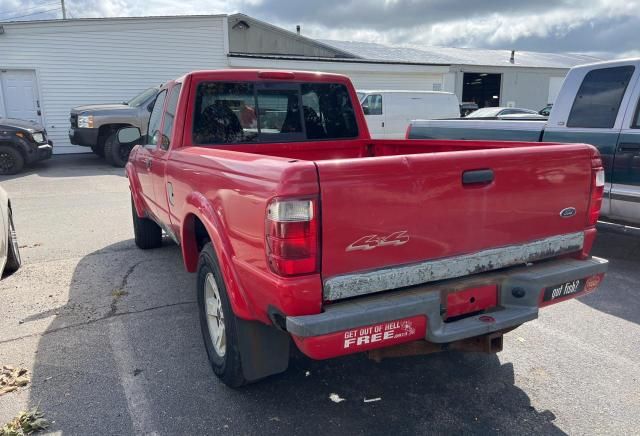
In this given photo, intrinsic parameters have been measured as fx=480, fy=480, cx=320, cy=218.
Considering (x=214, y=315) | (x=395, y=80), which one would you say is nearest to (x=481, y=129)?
(x=214, y=315)

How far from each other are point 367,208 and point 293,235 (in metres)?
0.36

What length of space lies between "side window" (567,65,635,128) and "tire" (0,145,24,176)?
477 inches

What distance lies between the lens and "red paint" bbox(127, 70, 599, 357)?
6.96ft

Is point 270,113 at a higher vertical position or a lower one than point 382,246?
higher

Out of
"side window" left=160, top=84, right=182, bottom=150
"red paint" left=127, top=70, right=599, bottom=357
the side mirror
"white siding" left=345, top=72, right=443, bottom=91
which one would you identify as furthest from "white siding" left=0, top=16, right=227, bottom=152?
"red paint" left=127, top=70, right=599, bottom=357

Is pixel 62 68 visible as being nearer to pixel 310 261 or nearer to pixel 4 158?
pixel 4 158

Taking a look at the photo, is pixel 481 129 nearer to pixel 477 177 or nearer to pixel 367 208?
pixel 477 177

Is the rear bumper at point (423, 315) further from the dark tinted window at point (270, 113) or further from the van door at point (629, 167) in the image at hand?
the van door at point (629, 167)

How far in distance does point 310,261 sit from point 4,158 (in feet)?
41.1

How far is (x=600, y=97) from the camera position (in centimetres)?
521

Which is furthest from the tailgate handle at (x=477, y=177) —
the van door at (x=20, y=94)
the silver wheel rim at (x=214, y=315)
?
the van door at (x=20, y=94)

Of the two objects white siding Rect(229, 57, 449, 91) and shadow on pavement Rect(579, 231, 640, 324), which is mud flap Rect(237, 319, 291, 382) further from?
white siding Rect(229, 57, 449, 91)

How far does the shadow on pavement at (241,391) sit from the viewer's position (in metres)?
2.69

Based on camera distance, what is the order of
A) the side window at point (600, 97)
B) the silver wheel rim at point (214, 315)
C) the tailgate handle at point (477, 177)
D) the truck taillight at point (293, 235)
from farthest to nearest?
the side window at point (600, 97) → the silver wheel rim at point (214, 315) → the tailgate handle at point (477, 177) → the truck taillight at point (293, 235)
